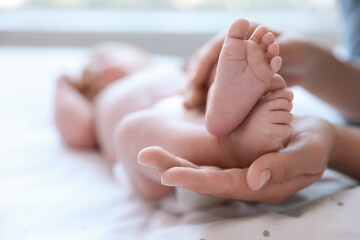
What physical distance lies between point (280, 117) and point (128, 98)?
0.51 meters

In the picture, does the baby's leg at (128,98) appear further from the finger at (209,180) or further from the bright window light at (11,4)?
the bright window light at (11,4)

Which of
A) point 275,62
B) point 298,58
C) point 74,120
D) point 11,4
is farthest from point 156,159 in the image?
point 11,4

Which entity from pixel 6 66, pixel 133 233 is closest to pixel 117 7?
pixel 6 66

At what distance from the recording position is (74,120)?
1.00m

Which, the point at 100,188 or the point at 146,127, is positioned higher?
the point at 146,127

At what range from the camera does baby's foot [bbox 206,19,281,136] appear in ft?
1.42

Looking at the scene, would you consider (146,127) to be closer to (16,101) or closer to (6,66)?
(16,101)

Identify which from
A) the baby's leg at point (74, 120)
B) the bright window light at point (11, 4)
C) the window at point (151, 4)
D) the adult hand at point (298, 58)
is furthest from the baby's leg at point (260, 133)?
the bright window light at point (11, 4)

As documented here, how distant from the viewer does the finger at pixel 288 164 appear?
44 centimetres

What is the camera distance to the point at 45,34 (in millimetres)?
1950

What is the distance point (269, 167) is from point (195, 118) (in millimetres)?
218

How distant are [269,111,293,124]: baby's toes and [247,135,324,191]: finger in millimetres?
41

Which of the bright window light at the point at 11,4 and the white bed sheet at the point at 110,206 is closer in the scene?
the white bed sheet at the point at 110,206

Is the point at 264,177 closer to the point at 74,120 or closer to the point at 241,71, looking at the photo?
the point at 241,71
